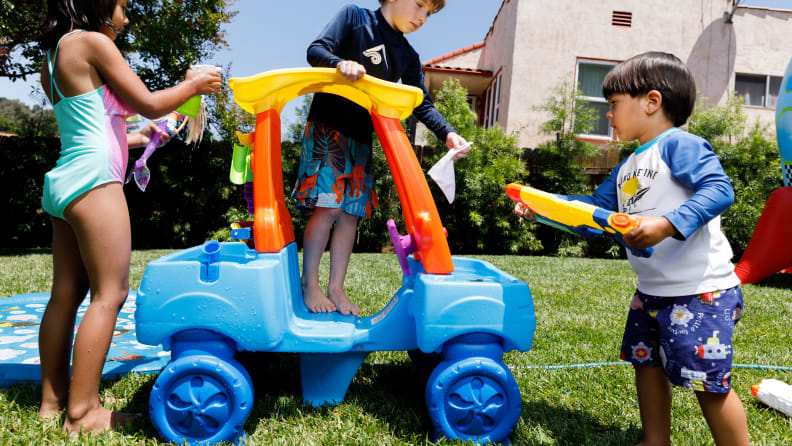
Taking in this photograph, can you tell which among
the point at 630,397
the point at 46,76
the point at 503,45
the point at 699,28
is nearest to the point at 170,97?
the point at 46,76

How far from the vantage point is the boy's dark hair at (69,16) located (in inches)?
63.0

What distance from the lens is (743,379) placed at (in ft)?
7.50

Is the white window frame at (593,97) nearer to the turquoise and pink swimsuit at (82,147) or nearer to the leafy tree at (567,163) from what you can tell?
the leafy tree at (567,163)

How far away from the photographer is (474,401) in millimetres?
1599

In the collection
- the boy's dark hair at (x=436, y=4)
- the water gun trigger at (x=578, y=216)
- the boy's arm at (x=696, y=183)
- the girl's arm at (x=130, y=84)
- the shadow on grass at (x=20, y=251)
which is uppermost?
the boy's dark hair at (x=436, y=4)

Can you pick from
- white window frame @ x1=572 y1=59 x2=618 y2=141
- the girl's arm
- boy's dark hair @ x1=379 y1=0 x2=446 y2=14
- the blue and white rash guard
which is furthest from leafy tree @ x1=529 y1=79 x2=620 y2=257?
the girl's arm

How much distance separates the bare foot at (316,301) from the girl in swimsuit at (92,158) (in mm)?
761

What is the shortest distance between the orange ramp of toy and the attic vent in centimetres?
1020

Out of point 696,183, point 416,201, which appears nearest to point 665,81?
point 696,183

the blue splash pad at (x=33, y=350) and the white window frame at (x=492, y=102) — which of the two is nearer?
the blue splash pad at (x=33, y=350)

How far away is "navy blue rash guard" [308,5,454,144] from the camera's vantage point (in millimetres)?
2225

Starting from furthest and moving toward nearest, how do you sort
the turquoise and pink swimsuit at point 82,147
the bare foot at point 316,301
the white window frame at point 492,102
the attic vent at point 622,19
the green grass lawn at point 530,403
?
1. the white window frame at point 492,102
2. the attic vent at point 622,19
3. the bare foot at point 316,301
4. the green grass lawn at point 530,403
5. the turquoise and pink swimsuit at point 82,147

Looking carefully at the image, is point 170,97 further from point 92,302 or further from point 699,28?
point 699,28

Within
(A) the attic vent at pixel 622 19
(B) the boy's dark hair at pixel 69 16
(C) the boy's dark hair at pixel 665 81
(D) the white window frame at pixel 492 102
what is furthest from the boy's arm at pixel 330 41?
(A) the attic vent at pixel 622 19
